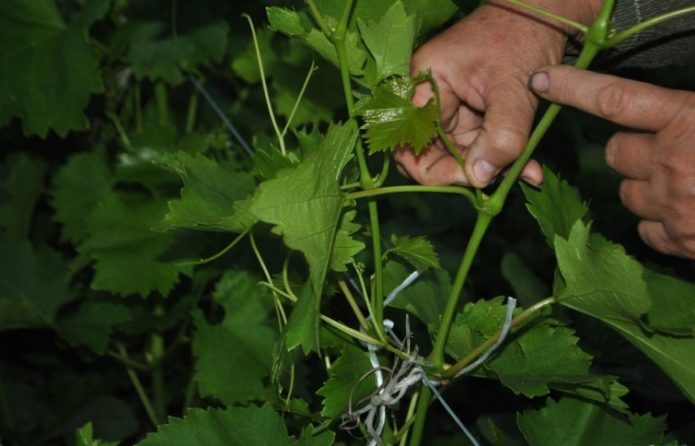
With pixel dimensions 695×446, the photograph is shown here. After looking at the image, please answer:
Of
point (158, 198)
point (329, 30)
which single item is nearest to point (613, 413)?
point (329, 30)

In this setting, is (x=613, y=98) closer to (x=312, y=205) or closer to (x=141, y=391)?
(x=312, y=205)

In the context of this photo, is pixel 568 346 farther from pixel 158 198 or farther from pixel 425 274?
pixel 158 198

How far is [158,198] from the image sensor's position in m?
1.68

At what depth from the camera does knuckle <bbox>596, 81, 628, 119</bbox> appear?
1000mm

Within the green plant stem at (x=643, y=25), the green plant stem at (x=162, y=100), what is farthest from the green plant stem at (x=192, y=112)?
the green plant stem at (x=643, y=25)

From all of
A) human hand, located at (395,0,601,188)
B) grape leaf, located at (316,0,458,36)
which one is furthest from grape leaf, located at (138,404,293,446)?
grape leaf, located at (316,0,458,36)

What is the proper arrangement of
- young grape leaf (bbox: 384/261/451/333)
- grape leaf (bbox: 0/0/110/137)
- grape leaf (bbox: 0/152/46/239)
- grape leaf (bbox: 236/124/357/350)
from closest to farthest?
1. grape leaf (bbox: 236/124/357/350)
2. young grape leaf (bbox: 384/261/451/333)
3. grape leaf (bbox: 0/0/110/137)
4. grape leaf (bbox: 0/152/46/239)

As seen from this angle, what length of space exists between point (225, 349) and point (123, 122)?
53cm

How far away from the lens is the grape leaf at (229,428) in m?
1.01

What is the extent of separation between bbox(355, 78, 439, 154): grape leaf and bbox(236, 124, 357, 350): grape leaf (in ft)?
0.13

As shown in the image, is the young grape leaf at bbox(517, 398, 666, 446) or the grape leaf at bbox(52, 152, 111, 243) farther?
the grape leaf at bbox(52, 152, 111, 243)

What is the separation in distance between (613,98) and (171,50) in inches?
37.9

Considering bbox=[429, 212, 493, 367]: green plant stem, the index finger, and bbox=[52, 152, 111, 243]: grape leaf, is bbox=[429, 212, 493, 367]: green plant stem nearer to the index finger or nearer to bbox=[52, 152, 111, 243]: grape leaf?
the index finger

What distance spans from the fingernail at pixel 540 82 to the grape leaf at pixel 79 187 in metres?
1.00
